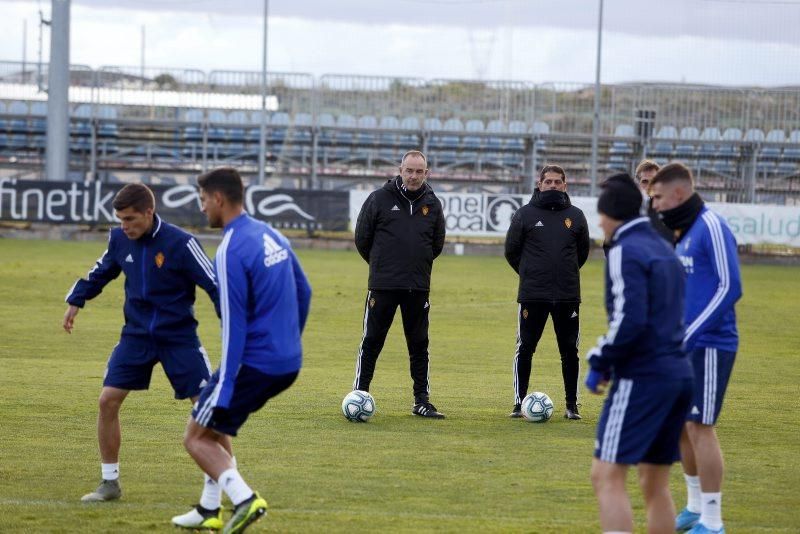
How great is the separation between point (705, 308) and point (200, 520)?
2.96m

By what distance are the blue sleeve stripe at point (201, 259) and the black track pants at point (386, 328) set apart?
136 inches

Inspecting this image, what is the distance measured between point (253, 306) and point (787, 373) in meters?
9.65

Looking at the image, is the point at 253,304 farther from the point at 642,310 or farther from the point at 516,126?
the point at 516,126

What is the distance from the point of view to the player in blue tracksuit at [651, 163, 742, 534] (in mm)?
6484

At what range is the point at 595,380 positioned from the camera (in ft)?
17.7

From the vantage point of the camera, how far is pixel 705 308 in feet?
21.6

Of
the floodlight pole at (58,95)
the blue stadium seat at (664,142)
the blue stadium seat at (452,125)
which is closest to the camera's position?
the floodlight pole at (58,95)

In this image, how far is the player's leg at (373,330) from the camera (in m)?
10.3

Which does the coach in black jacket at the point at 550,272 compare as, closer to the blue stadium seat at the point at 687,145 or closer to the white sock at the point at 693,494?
the white sock at the point at 693,494

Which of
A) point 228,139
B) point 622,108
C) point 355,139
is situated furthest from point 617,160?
point 228,139

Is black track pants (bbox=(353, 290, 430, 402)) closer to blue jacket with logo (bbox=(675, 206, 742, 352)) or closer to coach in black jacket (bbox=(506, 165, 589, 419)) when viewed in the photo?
coach in black jacket (bbox=(506, 165, 589, 419))

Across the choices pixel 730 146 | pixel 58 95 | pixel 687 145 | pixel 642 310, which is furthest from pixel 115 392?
pixel 730 146

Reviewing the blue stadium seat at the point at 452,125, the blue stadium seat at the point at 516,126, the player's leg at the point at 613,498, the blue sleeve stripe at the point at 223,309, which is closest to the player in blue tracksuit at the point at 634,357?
the player's leg at the point at 613,498

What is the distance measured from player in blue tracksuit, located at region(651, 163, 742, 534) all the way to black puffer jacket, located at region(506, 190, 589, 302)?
363cm
